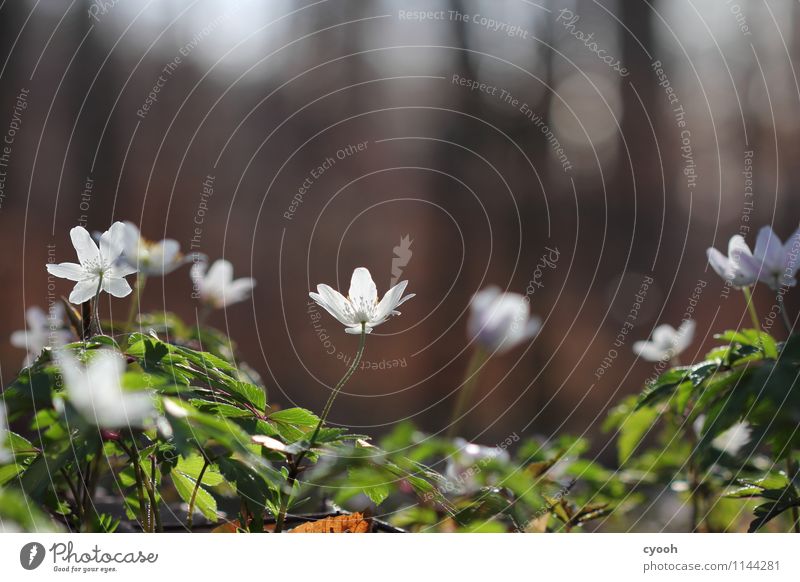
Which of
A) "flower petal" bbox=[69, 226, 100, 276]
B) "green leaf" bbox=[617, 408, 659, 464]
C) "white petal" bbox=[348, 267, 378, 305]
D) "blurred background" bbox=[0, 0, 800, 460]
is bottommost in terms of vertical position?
"green leaf" bbox=[617, 408, 659, 464]

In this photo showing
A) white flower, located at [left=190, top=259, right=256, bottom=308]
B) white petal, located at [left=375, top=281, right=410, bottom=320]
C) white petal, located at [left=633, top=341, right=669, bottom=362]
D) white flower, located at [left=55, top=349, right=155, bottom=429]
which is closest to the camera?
white flower, located at [left=55, top=349, right=155, bottom=429]

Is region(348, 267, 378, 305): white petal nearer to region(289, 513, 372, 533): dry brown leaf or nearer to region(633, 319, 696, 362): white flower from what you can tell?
region(289, 513, 372, 533): dry brown leaf

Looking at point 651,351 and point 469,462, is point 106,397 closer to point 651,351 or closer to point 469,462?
point 469,462

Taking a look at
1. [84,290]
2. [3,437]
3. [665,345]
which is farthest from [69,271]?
Result: [665,345]

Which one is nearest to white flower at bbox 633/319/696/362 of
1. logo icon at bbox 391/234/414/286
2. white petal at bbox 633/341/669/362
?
white petal at bbox 633/341/669/362
